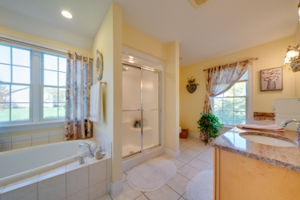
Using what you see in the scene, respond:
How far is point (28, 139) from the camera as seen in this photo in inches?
67.4

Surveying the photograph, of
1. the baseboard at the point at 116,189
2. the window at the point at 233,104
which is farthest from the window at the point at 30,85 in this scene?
the window at the point at 233,104

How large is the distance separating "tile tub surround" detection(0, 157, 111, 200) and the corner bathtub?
0.37 ft

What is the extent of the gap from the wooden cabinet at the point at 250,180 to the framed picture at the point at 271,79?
8.41 feet

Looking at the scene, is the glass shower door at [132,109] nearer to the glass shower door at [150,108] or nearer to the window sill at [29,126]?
the glass shower door at [150,108]

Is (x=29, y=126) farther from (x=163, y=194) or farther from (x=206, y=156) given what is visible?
(x=206, y=156)

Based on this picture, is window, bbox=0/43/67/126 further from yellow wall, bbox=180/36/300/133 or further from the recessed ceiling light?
yellow wall, bbox=180/36/300/133

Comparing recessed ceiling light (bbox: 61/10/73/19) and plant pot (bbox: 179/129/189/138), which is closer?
recessed ceiling light (bbox: 61/10/73/19)

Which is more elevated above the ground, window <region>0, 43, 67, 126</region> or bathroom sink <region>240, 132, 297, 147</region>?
window <region>0, 43, 67, 126</region>

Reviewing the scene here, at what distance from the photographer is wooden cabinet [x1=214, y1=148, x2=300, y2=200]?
0.56 metres

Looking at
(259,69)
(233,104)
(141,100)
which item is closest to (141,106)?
(141,100)

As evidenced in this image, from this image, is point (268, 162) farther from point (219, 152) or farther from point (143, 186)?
point (143, 186)

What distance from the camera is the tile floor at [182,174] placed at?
1302mm

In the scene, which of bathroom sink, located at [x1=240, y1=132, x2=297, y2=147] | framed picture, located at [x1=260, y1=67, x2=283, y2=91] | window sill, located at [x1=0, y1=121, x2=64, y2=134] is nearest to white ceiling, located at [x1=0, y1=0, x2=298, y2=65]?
framed picture, located at [x1=260, y1=67, x2=283, y2=91]

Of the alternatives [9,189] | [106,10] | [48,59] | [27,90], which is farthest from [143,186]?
[48,59]
